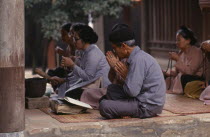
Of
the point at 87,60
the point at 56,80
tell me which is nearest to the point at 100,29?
the point at 56,80

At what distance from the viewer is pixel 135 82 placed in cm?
682

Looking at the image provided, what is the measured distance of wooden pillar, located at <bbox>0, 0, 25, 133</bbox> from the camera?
6285 mm

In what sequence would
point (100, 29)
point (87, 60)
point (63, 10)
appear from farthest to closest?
→ point (100, 29)
point (63, 10)
point (87, 60)

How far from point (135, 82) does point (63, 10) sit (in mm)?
9415

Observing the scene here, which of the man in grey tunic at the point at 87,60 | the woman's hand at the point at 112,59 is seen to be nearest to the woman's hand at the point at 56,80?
the man in grey tunic at the point at 87,60

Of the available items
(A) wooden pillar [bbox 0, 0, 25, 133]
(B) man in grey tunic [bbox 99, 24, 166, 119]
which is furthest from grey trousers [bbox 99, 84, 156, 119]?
(A) wooden pillar [bbox 0, 0, 25, 133]

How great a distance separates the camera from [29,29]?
19.4 meters

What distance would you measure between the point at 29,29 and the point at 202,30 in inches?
357

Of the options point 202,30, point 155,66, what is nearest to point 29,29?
point 202,30

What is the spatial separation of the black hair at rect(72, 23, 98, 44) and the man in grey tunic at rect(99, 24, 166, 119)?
144 cm

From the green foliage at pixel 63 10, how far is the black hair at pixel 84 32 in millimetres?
6968

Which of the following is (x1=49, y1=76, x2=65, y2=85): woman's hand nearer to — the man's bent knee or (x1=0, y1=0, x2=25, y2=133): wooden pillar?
the man's bent knee

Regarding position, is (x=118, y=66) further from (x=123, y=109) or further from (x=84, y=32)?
(x=84, y=32)

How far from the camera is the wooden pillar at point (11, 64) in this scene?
6.29 metres
